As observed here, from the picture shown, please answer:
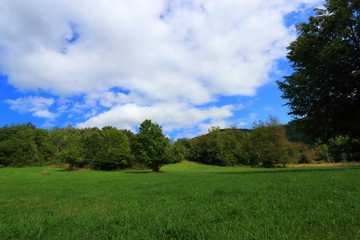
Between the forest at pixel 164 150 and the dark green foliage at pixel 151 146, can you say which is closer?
the dark green foliage at pixel 151 146

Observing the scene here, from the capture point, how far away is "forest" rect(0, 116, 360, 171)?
1788 inches

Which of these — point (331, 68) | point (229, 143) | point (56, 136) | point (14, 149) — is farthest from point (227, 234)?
point (56, 136)

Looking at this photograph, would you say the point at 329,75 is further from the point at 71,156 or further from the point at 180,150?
the point at 71,156

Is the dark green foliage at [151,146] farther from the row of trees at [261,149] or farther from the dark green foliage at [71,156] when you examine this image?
the row of trees at [261,149]

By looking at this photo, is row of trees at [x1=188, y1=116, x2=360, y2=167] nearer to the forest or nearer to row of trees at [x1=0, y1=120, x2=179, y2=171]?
the forest

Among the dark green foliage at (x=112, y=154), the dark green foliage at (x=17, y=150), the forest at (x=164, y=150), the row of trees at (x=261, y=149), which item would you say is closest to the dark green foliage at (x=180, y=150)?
the forest at (x=164, y=150)

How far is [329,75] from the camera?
1830 centimetres

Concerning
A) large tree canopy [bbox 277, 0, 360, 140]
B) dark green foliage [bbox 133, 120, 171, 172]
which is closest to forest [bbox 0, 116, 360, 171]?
dark green foliage [bbox 133, 120, 171, 172]

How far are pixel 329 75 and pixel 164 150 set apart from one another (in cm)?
3268

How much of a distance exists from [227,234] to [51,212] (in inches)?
231

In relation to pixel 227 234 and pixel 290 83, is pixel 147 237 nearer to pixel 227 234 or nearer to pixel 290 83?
pixel 227 234

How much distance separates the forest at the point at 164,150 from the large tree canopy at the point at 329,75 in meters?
29.4

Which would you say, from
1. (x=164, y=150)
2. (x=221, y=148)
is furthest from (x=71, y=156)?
(x=221, y=148)

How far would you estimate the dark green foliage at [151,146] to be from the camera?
42.9 metres
